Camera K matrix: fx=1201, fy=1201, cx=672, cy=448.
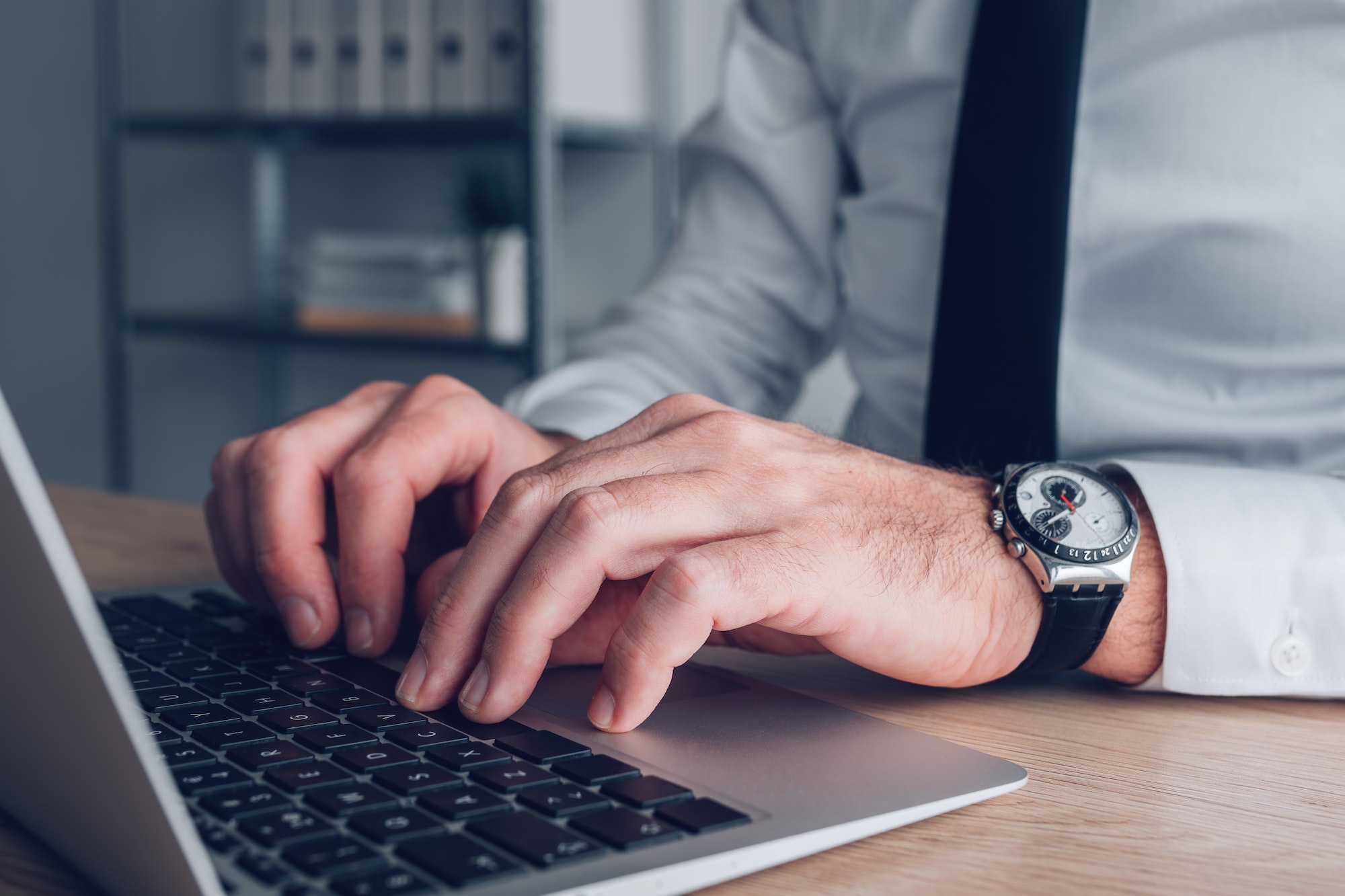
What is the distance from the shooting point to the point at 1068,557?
54cm

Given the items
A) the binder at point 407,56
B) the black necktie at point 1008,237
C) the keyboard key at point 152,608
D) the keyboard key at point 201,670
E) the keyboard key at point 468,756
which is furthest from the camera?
the binder at point 407,56

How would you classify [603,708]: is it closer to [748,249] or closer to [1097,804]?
[1097,804]

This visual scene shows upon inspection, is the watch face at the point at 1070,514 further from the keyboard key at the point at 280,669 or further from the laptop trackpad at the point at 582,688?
the keyboard key at the point at 280,669

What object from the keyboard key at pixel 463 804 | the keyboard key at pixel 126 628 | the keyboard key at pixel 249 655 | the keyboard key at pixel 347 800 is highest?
the keyboard key at pixel 347 800

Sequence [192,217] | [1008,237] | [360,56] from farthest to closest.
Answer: [192,217] < [360,56] < [1008,237]

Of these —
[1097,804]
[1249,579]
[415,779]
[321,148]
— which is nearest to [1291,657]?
[1249,579]

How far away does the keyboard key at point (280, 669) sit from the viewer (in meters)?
0.51

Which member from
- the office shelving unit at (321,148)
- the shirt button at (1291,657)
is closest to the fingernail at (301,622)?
the shirt button at (1291,657)

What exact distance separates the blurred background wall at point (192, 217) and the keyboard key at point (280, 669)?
1727mm

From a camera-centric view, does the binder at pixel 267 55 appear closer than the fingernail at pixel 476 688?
No

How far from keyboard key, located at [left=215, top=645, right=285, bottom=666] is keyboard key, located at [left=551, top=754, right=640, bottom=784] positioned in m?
0.20

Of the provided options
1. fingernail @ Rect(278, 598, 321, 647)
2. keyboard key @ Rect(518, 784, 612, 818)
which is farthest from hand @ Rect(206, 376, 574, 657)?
keyboard key @ Rect(518, 784, 612, 818)

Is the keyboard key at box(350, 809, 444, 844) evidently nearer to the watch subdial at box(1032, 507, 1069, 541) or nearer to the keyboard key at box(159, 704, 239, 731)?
the keyboard key at box(159, 704, 239, 731)

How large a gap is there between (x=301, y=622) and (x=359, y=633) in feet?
0.10
